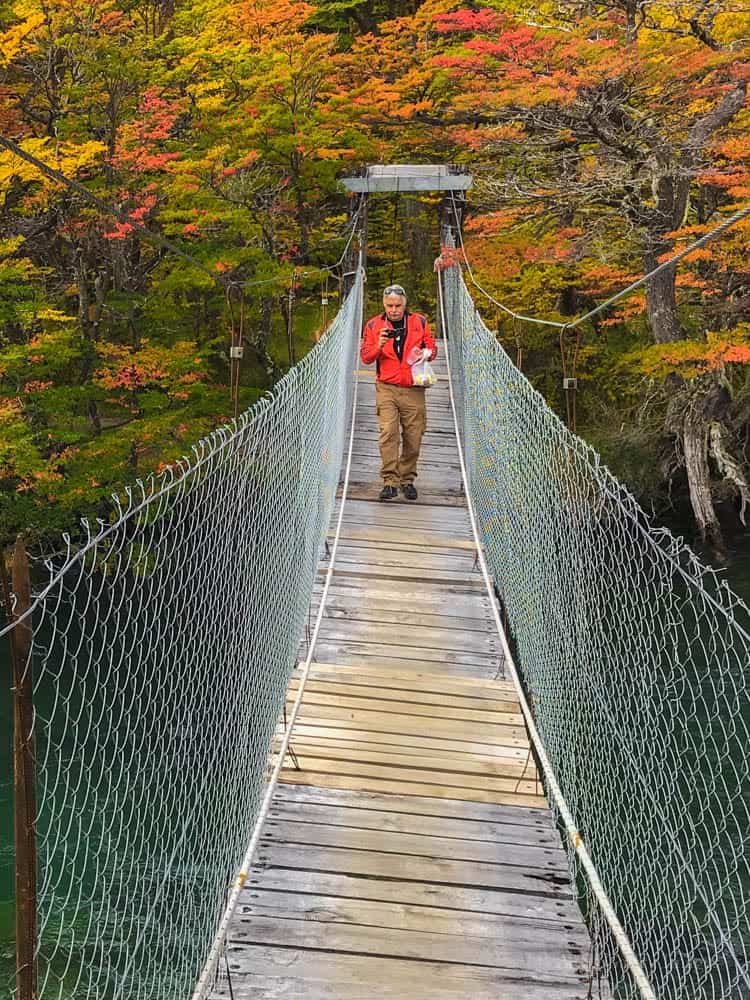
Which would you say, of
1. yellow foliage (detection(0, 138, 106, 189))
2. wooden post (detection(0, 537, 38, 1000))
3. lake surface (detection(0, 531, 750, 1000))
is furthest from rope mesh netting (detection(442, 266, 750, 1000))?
yellow foliage (detection(0, 138, 106, 189))

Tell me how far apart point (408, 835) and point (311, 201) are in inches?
340

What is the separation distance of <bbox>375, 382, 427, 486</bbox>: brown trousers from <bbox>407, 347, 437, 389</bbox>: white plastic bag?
0.36ft

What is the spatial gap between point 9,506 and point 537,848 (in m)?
5.66

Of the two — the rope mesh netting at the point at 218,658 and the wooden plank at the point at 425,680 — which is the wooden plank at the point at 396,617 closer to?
the rope mesh netting at the point at 218,658

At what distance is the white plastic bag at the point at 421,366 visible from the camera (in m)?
4.18

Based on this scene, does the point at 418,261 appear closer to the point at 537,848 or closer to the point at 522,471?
the point at 522,471

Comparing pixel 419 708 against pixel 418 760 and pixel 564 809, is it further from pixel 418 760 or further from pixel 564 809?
pixel 564 809

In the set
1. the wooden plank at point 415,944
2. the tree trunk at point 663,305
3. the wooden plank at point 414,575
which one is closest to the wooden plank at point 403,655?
the wooden plank at point 414,575

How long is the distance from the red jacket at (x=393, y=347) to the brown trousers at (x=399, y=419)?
0.08 metres

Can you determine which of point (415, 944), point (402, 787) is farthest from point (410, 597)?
point (415, 944)

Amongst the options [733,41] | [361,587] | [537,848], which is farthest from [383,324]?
[733,41]

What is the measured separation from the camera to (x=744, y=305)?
739cm

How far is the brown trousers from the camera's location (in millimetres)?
4328

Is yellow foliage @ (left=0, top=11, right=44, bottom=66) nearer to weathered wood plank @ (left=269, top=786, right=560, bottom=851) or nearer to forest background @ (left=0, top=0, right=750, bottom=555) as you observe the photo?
forest background @ (left=0, top=0, right=750, bottom=555)
